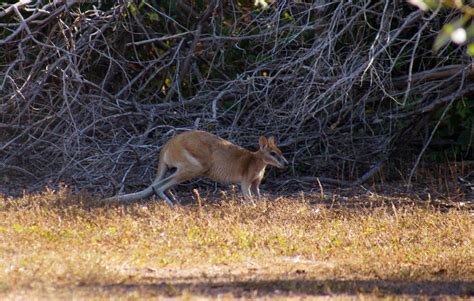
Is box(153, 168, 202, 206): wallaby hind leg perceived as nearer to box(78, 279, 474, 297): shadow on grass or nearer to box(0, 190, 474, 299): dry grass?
box(0, 190, 474, 299): dry grass

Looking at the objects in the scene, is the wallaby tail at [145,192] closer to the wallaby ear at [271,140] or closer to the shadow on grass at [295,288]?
the wallaby ear at [271,140]

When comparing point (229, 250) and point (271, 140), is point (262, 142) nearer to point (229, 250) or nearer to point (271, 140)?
point (271, 140)

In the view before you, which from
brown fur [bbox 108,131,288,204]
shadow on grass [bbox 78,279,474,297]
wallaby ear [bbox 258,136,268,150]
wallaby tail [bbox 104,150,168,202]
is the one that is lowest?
wallaby tail [bbox 104,150,168,202]

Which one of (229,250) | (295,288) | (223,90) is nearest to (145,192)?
(223,90)

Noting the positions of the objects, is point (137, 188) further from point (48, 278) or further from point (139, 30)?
point (48, 278)

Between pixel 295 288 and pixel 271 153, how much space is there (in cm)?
458

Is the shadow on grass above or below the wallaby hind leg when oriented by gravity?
above

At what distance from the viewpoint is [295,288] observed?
22.1ft

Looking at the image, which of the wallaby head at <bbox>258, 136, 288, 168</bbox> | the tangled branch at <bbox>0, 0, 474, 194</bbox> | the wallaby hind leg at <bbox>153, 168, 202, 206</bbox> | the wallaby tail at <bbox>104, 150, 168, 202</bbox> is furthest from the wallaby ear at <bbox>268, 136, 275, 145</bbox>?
the wallaby tail at <bbox>104, 150, 168, 202</bbox>

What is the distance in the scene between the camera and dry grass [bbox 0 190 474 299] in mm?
6637

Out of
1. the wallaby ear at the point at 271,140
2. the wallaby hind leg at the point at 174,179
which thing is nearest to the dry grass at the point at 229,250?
the wallaby hind leg at the point at 174,179

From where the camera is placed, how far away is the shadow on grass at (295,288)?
6.43 metres

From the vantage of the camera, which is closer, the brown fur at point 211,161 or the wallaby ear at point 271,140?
the brown fur at point 211,161

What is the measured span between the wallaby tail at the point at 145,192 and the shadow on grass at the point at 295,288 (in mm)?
3703
